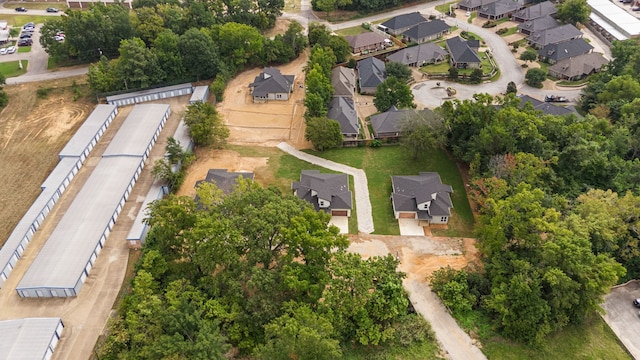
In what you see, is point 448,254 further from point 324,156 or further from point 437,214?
point 324,156

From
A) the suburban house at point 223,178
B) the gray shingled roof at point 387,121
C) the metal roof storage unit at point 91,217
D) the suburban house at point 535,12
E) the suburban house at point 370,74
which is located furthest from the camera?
the suburban house at point 535,12

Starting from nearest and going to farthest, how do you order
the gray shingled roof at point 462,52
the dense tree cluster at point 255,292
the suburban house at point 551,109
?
the dense tree cluster at point 255,292 < the suburban house at point 551,109 < the gray shingled roof at point 462,52

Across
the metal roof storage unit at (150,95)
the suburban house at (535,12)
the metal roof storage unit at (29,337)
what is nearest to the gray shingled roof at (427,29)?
the suburban house at (535,12)

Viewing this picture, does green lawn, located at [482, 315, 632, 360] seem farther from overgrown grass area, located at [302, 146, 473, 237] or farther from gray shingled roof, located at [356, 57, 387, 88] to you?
gray shingled roof, located at [356, 57, 387, 88]

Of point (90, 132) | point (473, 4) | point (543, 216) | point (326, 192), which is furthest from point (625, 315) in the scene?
point (473, 4)

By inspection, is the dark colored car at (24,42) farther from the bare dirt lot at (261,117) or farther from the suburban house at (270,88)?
the suburban house at (270,88)

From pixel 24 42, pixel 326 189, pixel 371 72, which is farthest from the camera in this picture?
pixel 24 42

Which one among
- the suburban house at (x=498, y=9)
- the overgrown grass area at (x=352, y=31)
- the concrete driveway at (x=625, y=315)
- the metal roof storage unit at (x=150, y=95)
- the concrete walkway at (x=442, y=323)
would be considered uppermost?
the suburban house at (x=498, y=9)

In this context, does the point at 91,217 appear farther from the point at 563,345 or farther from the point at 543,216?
the point at 563,345
